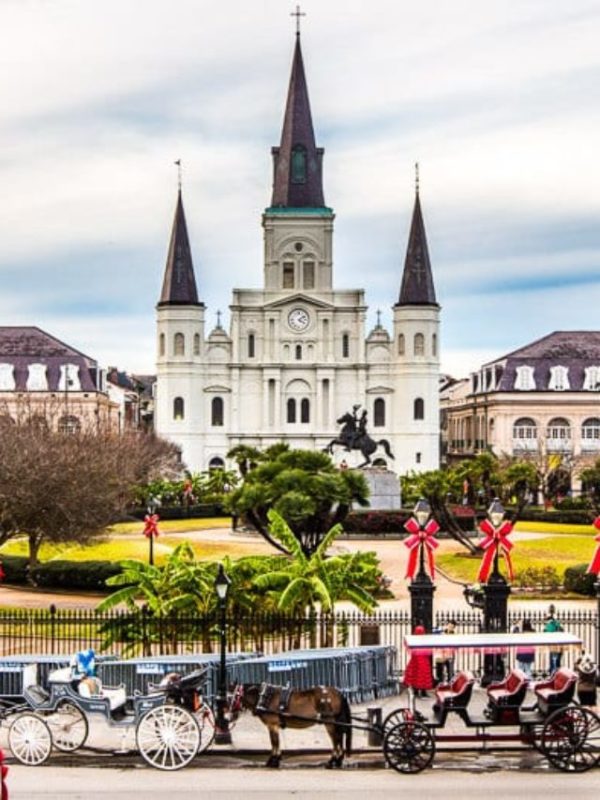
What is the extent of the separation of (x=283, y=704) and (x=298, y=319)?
89314mm

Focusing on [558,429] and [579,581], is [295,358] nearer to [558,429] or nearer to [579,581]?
Answer: [558,429]

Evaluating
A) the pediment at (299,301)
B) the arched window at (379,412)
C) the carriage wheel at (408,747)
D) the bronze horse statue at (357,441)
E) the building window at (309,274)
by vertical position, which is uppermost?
the building window at (309,274)

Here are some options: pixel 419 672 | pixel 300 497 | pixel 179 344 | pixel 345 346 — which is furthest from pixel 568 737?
pixel 345 346

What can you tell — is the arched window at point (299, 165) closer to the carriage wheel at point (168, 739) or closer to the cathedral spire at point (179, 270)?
the cathedral spire at point (179, 270)

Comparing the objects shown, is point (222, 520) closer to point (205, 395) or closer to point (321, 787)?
point (205, 395)

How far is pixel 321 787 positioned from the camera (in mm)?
16672

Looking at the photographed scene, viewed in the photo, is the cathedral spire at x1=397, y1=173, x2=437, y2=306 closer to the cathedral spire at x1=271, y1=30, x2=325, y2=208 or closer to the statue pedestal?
the cathedral spire at x1=271, y1=30, x2=325, y2=208

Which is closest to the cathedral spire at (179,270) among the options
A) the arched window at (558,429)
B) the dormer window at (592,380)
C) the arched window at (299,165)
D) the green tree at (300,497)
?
the arched window at (299,165)

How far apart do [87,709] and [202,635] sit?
8226 mm

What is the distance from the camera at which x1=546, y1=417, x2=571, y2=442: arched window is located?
10888cm

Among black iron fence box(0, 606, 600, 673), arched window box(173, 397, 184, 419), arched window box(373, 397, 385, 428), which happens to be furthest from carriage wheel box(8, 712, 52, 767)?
arched window box(373, 397, 385, 428)

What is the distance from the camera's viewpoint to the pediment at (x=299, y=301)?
10500cm

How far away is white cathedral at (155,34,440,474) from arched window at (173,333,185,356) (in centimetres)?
16

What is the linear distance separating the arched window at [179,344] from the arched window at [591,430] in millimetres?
33498
